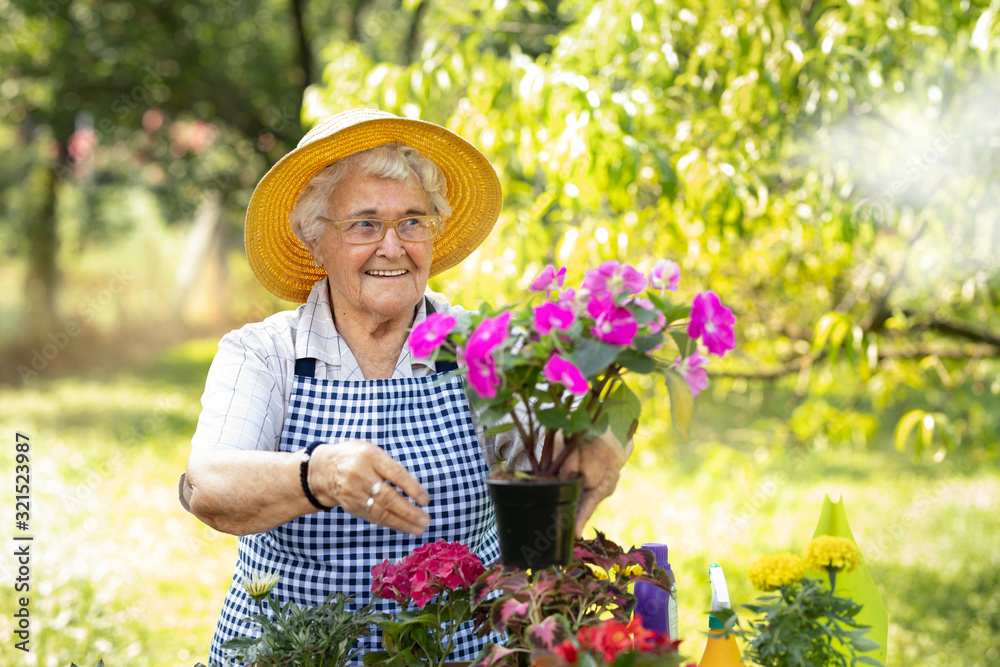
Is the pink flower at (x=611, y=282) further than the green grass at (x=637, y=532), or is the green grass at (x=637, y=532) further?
the green grass at (x=637, y=532)

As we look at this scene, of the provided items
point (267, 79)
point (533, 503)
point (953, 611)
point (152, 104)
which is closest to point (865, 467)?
point (953, 611)

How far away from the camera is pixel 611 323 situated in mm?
1184

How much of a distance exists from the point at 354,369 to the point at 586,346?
907mm

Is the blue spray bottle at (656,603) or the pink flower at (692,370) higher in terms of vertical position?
the pink flower at (692,370)

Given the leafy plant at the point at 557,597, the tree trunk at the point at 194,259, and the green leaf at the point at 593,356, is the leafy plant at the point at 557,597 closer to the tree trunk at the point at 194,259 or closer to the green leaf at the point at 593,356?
the green leaf at the point at 593,356

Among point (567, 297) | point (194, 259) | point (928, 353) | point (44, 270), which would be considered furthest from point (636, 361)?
point (194, 259)

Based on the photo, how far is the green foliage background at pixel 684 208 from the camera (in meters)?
2.99

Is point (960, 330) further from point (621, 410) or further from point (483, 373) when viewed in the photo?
point (483, 373)

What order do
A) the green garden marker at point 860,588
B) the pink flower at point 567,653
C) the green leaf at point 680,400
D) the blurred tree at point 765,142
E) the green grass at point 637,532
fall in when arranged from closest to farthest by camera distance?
the pink flower at point 567,653, the green leaf at point 680,400, the green garden marker at point 860,588, the blurred tree at point 765,142, the green grass at point 637,532

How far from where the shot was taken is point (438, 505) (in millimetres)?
1862

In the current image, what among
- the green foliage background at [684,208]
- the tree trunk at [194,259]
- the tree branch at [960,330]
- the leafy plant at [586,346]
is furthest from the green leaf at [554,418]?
the tree trunk at [194,259]

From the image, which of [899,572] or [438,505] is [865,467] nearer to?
[899,572]

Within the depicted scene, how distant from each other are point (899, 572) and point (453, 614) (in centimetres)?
532

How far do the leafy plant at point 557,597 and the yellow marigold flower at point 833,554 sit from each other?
228 mm
